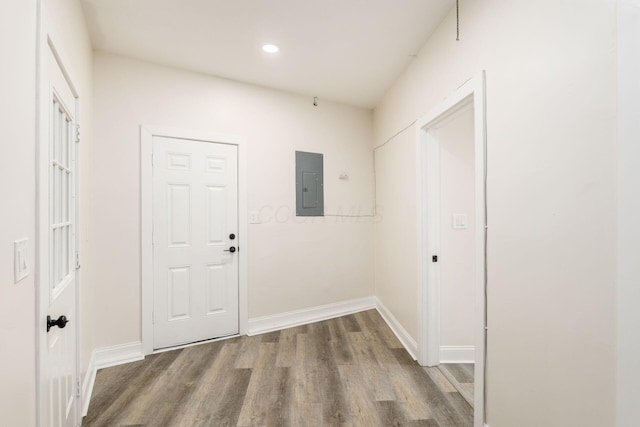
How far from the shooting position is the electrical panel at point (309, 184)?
329 cm

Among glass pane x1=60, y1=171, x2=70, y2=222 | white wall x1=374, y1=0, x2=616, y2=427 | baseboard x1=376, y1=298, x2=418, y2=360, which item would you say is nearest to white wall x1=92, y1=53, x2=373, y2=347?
baseboard x1=376, y1=298, x2=418, y2=360

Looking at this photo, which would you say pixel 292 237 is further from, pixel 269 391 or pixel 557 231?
pixel 557 231

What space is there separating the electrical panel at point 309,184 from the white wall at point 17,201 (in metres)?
2.44

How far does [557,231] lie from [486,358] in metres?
0.84

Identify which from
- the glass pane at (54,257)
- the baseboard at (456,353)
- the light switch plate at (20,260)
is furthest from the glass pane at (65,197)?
the baseboard at (456,353)

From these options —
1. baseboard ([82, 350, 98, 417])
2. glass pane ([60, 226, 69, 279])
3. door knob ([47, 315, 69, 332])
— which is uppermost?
glass pane ([60, 226, 69, 279])

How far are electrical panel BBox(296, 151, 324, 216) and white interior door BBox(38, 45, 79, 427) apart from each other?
6.65 feet

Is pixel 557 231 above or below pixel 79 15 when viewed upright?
below

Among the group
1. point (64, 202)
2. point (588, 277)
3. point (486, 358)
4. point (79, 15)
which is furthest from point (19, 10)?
point (486, 358)

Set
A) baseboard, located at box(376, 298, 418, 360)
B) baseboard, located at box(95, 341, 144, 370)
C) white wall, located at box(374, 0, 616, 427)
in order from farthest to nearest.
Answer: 1. baseboard, located at box(376, 298, 418, 360)
2. baseboard, located at box(95, 341, 144, 370)
3. white wall, located at box(374, 0, 616, 427)

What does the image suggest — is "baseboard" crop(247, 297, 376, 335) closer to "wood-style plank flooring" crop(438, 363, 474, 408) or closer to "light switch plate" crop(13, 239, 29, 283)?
"wood-style plank flooring" crop(438, 363, 474, 408)

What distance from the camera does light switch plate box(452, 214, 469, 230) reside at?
7.85 ft

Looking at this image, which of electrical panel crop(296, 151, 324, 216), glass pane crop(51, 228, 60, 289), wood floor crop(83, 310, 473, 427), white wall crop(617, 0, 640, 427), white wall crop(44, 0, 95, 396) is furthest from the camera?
electrical panel crop(296, 151, 324, 216)

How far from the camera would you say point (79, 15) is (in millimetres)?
1834
